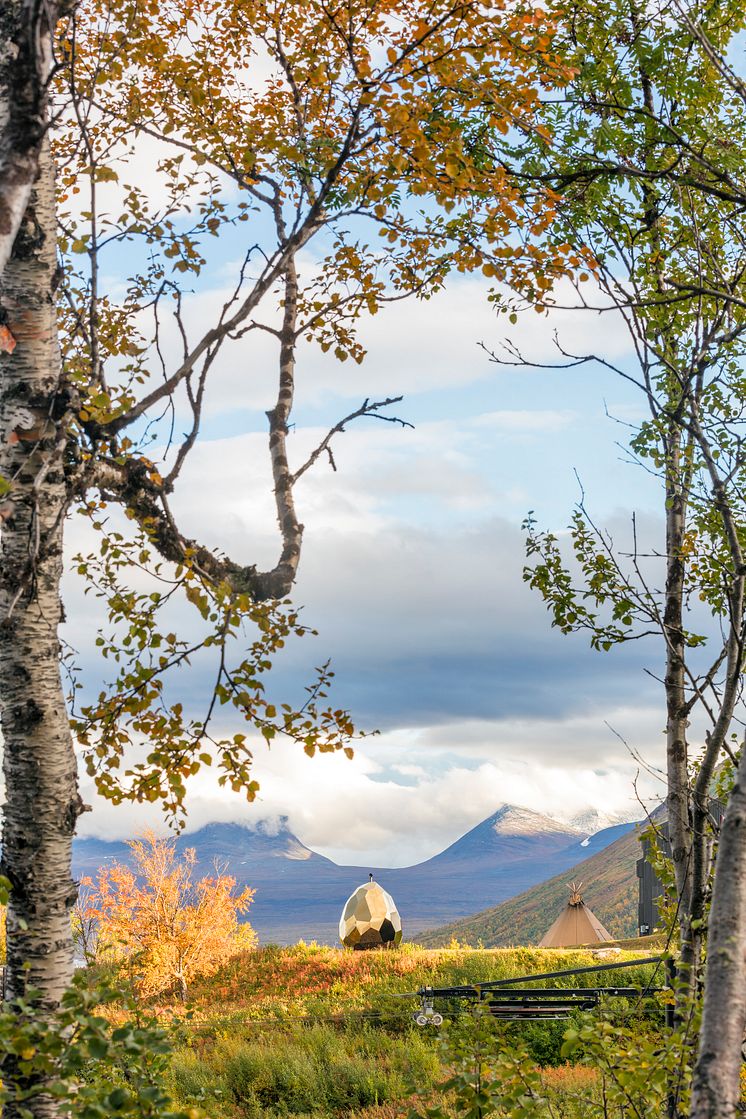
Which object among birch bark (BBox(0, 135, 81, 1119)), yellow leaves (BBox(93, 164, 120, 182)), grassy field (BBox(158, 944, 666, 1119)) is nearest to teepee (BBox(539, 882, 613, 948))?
grassy field (BBox(158, 944, 666, 1119))

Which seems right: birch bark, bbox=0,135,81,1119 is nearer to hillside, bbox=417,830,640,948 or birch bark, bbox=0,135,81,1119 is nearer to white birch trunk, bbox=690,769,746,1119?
white birch trunk, bbox=690,769,746,1119

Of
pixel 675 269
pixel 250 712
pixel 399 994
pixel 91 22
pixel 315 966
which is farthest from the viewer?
pixel 315 966

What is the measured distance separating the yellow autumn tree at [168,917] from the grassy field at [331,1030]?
676 mm

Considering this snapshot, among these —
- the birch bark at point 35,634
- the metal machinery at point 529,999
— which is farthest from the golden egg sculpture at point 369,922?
the birch bark at point 35,634

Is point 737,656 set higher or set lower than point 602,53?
lower

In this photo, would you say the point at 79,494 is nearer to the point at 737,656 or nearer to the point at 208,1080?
the point at 737,656

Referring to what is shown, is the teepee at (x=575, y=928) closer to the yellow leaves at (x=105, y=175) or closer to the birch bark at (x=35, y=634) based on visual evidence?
the birch bark at (x=35, y=634)

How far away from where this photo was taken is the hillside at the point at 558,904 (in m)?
104

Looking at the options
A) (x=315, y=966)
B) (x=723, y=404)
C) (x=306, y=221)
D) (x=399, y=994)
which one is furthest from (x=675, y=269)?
(x=315, y=966)

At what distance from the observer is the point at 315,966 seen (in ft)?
72.7

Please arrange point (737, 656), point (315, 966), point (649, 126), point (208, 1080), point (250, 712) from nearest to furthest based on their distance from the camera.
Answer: point (737, 656) → point (250, 712) → point (649, 126) → point (208, 1080) → point (315, 966)

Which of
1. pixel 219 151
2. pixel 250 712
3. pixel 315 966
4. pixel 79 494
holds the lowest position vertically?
pixel 315 966

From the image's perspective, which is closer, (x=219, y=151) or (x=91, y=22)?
(x=219, y=151)

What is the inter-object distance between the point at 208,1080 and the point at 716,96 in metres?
13.9
